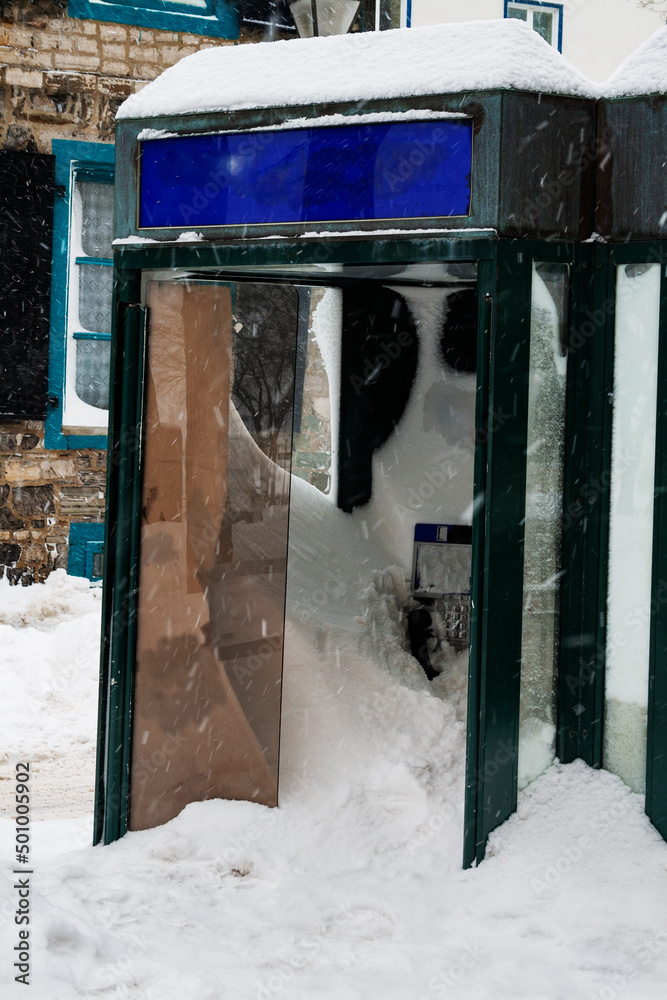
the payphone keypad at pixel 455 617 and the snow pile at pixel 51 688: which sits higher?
the payphone keypad at pixel 455 617

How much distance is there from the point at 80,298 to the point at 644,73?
5295 mm

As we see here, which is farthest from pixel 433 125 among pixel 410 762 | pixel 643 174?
pixel 410 762

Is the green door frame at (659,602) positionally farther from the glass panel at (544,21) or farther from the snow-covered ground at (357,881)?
the glass panel at (544,21)

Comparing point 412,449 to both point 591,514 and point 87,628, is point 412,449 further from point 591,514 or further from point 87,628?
point 87,628

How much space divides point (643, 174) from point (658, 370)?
65 centimetres

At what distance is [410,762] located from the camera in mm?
4254

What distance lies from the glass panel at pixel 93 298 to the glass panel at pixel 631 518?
5120 millimetres

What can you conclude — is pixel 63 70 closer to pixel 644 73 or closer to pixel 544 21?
pixel 544 21

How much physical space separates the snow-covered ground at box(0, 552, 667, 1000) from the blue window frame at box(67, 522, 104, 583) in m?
3.05

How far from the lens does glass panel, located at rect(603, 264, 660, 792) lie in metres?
3.74

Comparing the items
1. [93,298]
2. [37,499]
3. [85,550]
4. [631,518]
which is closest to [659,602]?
[631,518]

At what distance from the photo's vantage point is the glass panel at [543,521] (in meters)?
3.78

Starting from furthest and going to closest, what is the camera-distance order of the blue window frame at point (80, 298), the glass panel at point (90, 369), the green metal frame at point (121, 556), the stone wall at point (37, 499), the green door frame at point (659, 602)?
1. the glass panel at point (90, 369)
2. the blue window frame at point (80, 298)
3. the stone wall at point (37, 499)
4. the green metal frame at point (121, 556)
5. the green door frame at point (659, 602)

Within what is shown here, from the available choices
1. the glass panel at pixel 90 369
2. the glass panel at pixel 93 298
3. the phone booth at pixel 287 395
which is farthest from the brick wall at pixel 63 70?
the phone booth at pixel 287 395
